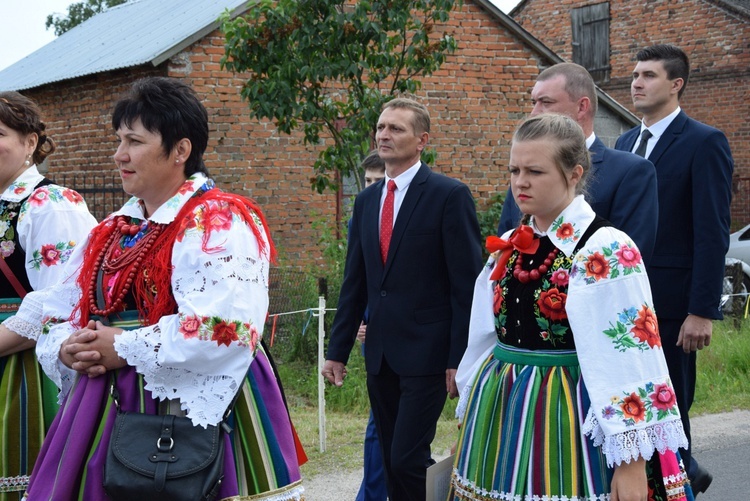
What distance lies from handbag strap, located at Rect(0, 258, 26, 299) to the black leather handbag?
1.32 metres

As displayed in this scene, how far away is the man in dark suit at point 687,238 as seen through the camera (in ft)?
14.9

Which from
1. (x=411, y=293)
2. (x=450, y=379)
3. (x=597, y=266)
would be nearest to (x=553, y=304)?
(x=597, y=266)

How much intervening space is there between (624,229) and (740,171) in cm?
2027

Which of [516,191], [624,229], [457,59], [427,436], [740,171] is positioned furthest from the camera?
[740,171]

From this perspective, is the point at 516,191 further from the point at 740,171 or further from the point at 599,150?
the point at 740,171

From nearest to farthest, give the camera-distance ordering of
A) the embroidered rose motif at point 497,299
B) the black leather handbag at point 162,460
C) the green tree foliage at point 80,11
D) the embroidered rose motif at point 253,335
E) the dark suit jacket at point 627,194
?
the black leather handbag at point 162,460
the embroidered rose motif at point 253,335
the embroidered rose motif at point 497,299
the dark suit jacket at point 627,194
the green tree foliage at point 80,11

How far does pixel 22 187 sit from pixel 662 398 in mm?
2649

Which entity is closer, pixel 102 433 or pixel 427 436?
pixel 102 433

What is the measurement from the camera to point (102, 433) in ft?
9.34

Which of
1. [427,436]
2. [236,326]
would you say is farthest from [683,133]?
[236,326]

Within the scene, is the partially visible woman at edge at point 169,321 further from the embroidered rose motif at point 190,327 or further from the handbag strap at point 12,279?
the handbag strap at point 12,279

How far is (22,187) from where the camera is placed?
390 centimetres

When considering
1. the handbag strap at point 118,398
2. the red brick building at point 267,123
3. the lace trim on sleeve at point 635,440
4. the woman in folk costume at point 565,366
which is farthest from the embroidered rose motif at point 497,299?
the red brick building at point 267,123

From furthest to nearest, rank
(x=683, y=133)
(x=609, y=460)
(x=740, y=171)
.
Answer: (x=740, y=171)
(x=683, y=133)
(x=609, y=460)
